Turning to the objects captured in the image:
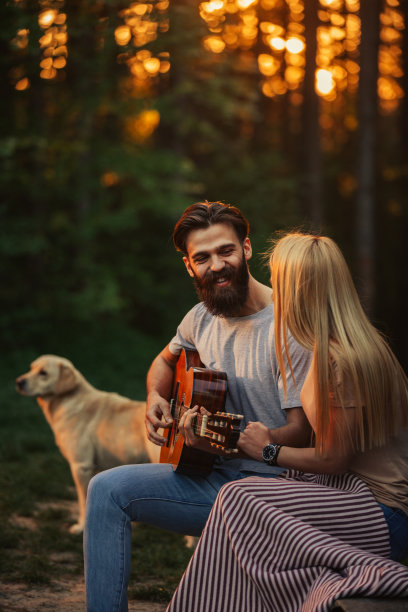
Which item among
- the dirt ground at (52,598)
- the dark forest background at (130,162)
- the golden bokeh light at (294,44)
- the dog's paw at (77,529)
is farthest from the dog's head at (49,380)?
the golden bokeh light at (294,44)

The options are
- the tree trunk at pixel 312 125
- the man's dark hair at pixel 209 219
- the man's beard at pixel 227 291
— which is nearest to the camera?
the man's beard at pixel 227 291

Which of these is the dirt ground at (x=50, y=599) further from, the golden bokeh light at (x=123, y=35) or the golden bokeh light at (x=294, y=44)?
the golden bokeh light at (x=294, y=44)

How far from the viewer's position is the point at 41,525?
16.6ft

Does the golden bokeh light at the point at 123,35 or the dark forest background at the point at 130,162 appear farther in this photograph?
the dark forest background at the point at 130,162

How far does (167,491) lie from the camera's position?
2.95 meters

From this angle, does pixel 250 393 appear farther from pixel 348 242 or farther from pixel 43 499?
pixel 348 242

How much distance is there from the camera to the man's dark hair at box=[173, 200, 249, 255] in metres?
3.35

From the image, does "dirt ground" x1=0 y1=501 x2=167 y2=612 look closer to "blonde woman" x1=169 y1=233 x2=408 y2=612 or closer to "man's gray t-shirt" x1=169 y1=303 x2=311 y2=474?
"man's gray t-shirt" x1=169 y1=303 x2=311 y2=474

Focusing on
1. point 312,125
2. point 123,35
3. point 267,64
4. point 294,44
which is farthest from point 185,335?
Result: point 267,64

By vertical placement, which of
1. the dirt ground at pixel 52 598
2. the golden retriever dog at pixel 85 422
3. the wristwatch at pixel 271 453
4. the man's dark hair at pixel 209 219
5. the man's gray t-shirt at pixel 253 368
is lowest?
the dirt ground at pixel 52 598

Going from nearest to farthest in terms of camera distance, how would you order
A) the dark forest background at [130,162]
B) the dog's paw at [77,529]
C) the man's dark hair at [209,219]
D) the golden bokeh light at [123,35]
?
the man's dark hair at [209,219]
the dog's paw at [77,529]
the golden bokeh light at [123,35]
the dark forest background at [130,162]

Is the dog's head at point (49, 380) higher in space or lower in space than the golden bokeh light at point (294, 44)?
lower

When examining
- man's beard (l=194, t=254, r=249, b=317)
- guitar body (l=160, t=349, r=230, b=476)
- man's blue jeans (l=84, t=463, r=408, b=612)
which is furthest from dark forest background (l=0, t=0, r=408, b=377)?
man's blue jeans (l=84, t=463, r=408, b=612)

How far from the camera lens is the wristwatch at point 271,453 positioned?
8.59 ft
